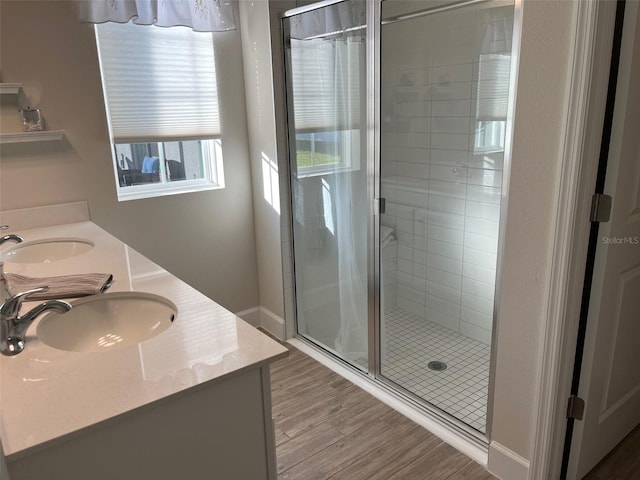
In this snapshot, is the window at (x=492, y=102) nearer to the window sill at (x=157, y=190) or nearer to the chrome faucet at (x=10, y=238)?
the window sill at (x=157, y=190)

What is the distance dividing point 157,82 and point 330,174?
1.12 meters

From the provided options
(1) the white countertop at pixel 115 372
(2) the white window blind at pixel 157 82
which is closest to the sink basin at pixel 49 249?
(2) the white window blind at pixel 157 82

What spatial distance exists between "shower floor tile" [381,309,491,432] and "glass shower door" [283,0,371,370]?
22cm

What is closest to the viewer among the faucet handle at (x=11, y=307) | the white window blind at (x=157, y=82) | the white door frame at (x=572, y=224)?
the faucet handle at (x=11, y=307)

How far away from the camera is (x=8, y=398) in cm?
102

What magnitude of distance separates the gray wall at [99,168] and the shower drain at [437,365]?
1.30 m

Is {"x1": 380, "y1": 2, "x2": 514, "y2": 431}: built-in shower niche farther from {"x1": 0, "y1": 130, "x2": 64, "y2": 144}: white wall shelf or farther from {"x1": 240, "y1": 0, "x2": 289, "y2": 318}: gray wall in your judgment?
{"x1": 0, "y1": 130, "x2": 64, "y2": 144}: white wall shelf

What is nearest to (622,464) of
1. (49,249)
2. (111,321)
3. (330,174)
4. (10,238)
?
(330,174)

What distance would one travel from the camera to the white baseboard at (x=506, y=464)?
6.13 ft

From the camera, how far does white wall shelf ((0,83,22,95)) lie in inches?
86.0

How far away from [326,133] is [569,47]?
5.07ft

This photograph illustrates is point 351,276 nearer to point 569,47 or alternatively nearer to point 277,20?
point 277,20

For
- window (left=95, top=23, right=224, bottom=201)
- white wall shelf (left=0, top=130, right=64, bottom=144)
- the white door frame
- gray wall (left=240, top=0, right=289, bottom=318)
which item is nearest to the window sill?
window (left=95, top=23, right=224, bottom=201)

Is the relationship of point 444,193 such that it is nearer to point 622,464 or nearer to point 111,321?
point 622,464
